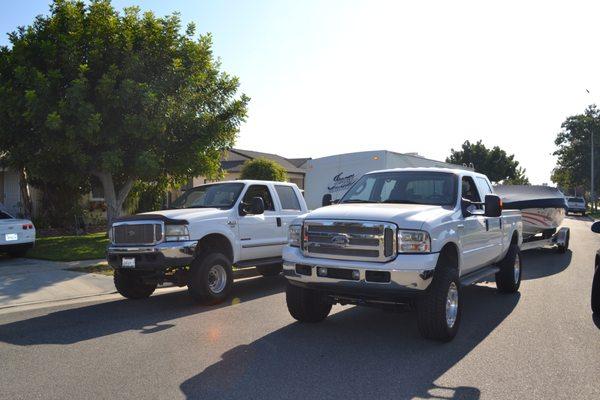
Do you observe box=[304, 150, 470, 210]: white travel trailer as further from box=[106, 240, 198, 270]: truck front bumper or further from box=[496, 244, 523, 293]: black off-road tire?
box=[106, 240, 198, 270]: truck front bumper

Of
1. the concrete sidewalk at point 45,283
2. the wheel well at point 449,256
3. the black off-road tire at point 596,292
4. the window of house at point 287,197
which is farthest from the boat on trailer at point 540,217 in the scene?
the concrete sidewalk at point 45,283

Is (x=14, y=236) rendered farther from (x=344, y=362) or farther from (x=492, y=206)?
(x=492, y=206)

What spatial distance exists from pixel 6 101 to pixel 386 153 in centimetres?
1075

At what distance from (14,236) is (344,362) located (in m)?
11.0

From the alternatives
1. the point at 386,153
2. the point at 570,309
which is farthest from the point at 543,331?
the point at 386,153

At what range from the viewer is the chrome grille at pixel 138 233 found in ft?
26.8

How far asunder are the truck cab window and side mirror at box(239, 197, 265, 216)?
0.11m

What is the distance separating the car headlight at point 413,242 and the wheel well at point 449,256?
69 cm

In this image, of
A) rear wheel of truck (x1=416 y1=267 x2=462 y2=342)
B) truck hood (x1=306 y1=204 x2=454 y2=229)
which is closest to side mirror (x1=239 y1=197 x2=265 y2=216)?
truck hood (x1=306 y1=204 x2=454 y2=229)

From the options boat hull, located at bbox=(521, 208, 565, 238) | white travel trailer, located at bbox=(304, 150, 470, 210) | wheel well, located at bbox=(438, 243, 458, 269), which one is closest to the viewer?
wheel well, located at bbox=(438, 243, 458, 269)

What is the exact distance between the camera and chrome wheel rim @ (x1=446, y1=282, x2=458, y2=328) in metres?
6.14

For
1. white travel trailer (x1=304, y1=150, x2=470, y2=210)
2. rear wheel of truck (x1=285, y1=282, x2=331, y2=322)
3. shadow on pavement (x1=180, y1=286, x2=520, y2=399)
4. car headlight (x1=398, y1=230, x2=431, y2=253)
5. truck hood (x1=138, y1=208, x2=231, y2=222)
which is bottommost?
shadow on pavement (x1=180, y1=286, x2=520, y2=399)

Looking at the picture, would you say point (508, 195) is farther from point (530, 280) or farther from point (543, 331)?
point (543, 331)

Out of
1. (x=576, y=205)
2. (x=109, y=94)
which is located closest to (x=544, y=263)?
(x=109, y=94)
